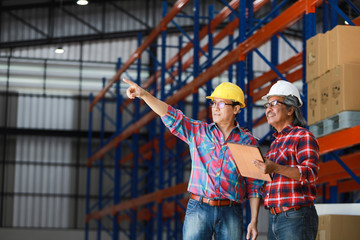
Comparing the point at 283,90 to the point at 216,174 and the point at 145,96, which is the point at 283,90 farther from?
the point at 145,96

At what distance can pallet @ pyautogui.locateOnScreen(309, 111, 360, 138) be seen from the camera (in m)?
7.55

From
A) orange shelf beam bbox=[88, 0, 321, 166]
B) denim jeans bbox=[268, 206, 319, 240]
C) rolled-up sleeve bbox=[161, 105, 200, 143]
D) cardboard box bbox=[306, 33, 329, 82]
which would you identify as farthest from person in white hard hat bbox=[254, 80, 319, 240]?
orange shelf beam bbox=[88, 0, 321, 166]

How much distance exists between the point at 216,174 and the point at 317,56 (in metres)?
3.21

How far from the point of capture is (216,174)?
5.64 m

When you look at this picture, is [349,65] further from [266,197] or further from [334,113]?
[266,197]

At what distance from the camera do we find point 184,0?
A: 15.5 metres

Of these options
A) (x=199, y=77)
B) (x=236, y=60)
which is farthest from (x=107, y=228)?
(x=236, y=60)

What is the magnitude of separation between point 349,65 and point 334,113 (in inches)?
24.6

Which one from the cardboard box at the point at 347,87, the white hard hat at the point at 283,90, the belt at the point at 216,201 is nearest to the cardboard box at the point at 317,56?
→ the cardboard box at the point at 347,87

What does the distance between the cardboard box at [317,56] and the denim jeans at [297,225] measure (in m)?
3.25

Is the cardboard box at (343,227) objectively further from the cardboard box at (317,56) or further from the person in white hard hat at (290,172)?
the cardboard box at (317,56)

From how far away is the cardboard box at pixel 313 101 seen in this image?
8.23m

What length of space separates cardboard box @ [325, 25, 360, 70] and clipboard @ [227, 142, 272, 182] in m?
2.95

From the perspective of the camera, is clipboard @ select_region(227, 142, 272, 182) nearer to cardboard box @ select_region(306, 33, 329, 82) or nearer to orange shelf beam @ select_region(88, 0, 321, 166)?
cardboard box @ select_region(306, 33, 329, 82)
